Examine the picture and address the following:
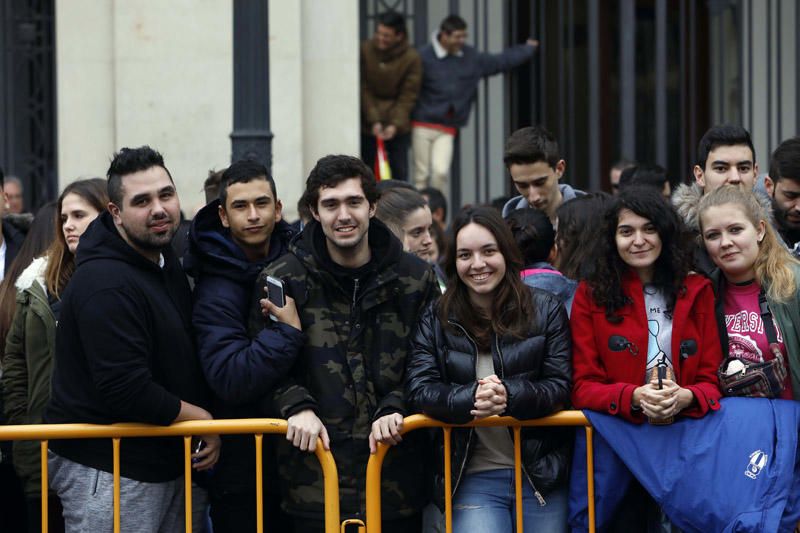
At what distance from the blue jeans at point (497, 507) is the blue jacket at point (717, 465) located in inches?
5.6

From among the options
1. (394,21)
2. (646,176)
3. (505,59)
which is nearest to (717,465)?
(646,176)

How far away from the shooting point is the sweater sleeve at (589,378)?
16.9 ft

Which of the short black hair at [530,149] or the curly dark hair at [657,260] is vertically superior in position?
the short black hair at [530,149]

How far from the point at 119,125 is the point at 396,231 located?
4.68m

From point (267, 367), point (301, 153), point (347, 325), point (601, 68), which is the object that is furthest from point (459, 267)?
point (601, 68)

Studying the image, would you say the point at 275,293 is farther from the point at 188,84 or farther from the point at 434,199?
the point at 188,84

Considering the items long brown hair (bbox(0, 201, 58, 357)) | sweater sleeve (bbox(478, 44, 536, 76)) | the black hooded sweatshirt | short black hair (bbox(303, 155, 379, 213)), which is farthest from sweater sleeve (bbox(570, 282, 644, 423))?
sweater sleeve (bbox(478, 44, 536, 76))

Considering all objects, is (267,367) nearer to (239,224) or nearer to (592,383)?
(239,224)

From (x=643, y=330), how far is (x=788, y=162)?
53.8 inches

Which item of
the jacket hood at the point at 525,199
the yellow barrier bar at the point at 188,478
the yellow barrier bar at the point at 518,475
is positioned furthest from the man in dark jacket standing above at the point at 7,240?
the yellow barrier bar at the point at 518,475

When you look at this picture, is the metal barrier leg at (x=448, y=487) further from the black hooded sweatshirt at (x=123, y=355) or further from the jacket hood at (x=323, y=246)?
the black hooded sweatshirt at (x=123, y=355)

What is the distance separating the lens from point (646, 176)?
342 inches

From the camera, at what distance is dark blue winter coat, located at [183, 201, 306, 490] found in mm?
5203

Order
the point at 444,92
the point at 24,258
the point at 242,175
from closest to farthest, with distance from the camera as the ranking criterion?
the point at 242,175, the point at 24,258, the point at 444,92
